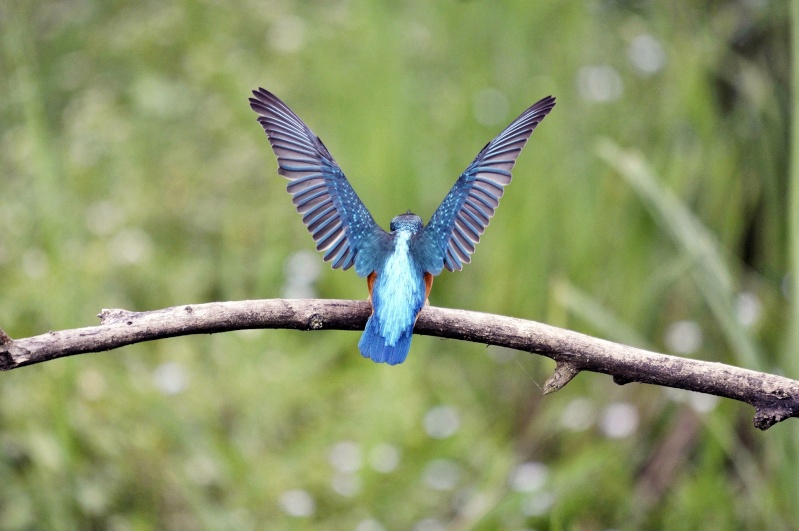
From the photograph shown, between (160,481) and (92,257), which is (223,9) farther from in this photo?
(160,481)

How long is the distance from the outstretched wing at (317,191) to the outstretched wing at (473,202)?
4.2 inches

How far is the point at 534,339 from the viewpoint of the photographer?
1.44 m

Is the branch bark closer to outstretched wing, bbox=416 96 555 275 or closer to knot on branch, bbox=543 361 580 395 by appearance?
knot on branch, bbox=543 361 580 395

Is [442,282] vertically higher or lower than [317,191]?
higher

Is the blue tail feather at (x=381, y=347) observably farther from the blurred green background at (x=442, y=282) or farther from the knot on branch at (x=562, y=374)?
the blurred green background at (x=442, y=282)

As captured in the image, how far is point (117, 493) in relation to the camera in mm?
2709

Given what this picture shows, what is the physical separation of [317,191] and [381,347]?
420mm

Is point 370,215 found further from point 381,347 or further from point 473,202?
point 381,347

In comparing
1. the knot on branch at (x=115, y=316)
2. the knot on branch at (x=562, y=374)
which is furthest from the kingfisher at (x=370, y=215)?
the knot on branch at (x=115, y=316)

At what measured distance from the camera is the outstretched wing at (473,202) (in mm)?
1719

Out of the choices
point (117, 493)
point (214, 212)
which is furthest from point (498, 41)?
point (117, 493)

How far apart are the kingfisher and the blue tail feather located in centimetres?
15

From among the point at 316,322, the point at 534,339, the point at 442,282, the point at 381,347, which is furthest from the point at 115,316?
the point at 442,282

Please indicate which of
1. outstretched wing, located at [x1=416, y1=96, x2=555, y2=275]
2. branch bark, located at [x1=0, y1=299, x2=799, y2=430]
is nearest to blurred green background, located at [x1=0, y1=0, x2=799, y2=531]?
outstretched wing, located at [x1=416, y1=96, x2=555, y2=275]
